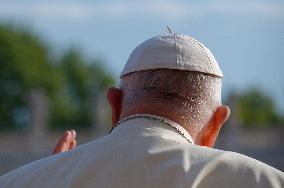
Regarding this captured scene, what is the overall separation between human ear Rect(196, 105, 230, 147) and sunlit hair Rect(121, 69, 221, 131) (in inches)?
0.9

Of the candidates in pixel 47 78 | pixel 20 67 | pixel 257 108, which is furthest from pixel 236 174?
pixel 257 108

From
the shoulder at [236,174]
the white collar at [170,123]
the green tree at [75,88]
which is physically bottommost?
the green tree at [75,88]

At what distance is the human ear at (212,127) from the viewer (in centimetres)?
289

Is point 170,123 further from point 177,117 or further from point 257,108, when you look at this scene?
point 257,108

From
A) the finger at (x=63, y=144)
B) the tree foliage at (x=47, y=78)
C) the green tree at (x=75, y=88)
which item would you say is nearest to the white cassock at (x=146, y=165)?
the finger at (x=63, y=144)

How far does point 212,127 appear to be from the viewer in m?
2.91

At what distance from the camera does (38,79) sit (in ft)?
179

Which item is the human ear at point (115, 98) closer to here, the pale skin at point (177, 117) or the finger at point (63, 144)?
the pale skin at point (177, 117)

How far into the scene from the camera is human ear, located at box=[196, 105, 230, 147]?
289 centimetres

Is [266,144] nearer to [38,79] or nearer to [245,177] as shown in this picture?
[245,177]

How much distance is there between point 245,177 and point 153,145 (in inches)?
10.1

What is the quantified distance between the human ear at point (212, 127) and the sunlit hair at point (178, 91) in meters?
0.02

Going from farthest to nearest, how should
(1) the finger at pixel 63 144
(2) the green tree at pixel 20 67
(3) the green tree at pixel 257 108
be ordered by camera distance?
(3) the green tree at pixel 257 108
(2) the green tree at pixel 20 67
(1) the finger at pixel 63 144

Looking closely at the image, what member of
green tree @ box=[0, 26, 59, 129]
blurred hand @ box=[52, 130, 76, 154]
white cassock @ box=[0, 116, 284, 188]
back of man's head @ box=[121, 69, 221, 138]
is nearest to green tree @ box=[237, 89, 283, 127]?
green tree @ box=[0, 26, 59, 129]
